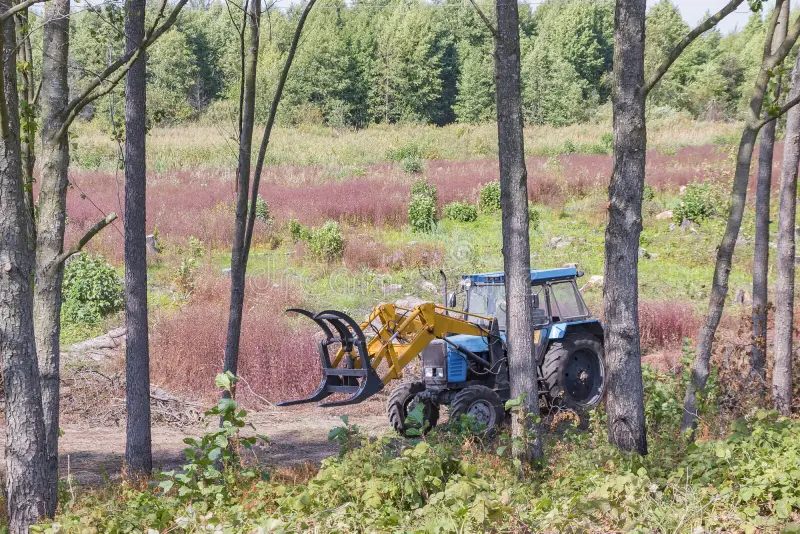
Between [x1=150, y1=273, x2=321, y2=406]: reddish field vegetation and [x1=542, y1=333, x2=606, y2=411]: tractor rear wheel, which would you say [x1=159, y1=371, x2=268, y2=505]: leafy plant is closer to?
[x1=542, y1=333, x2=606, y2=411]: tractor rear wheel

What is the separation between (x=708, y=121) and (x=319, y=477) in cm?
4673

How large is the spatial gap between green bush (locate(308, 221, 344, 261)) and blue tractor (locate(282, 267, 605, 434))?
27.1 feet

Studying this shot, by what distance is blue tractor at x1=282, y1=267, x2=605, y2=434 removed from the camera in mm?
8484

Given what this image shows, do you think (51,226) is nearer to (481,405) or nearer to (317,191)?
(481,405)

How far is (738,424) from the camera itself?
6289 mm

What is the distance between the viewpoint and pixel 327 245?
17.9m

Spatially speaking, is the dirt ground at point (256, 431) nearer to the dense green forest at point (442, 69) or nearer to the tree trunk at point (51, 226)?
the tree trunk at point (51, 226)

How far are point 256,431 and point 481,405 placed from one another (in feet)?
7.89

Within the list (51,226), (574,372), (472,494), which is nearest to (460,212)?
(574,372)

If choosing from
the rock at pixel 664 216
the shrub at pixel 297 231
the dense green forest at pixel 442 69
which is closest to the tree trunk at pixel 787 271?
the shrub at pixel 297 231

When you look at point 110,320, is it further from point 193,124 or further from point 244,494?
point 193,124

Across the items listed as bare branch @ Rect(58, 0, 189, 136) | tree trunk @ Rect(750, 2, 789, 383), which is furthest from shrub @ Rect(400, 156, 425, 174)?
bare branch @ Rect(58, 0, 189, 136)

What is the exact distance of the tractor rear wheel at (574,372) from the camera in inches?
369

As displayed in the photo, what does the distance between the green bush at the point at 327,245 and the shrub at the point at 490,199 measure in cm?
615
